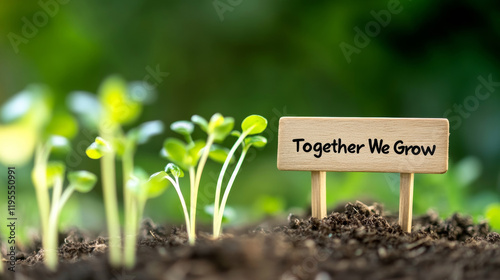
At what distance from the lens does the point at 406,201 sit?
0.97 meters

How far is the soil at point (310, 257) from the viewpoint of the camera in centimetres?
65

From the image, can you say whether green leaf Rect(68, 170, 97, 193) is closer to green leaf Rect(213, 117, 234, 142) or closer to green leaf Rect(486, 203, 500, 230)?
green leaf Rect(213, 117, 234, 142)

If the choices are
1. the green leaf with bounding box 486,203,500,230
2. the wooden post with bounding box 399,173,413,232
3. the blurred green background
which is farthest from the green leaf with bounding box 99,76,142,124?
the blurred green background

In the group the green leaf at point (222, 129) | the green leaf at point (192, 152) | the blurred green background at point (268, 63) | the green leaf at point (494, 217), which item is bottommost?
the green leaf at point (494, 217)

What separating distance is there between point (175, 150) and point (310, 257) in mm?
281

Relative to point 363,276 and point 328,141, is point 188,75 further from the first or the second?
point 363,276

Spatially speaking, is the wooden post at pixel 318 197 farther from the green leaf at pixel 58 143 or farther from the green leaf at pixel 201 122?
the green leaf at pixel 58 143

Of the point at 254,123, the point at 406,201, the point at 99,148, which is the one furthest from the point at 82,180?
the point at 406,201

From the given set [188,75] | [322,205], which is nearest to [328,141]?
[322,205]

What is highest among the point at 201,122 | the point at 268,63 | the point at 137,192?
the point at 268,63

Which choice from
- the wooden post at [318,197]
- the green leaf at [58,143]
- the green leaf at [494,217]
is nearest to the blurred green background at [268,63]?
the green leaf at [494,217]

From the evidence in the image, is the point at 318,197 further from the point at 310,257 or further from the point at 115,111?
the point at 115,111

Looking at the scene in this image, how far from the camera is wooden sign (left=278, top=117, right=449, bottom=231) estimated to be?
97cm

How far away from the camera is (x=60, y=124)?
29.2 inches
